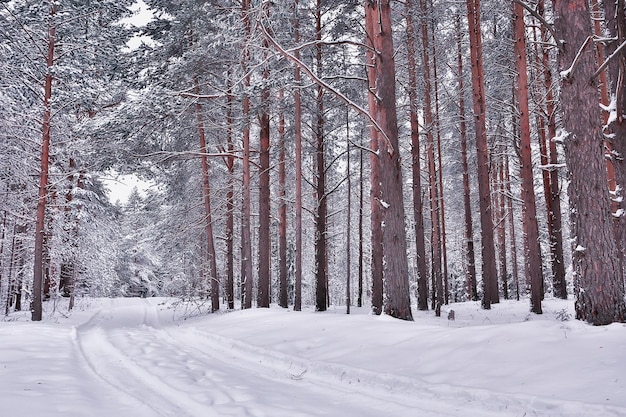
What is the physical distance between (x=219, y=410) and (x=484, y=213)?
13545mm

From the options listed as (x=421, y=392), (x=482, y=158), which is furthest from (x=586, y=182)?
(x=482, y=158)

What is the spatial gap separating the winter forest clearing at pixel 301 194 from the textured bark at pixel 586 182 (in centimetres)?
3

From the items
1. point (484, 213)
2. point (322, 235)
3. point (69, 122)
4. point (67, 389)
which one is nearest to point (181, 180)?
point (69, 122)

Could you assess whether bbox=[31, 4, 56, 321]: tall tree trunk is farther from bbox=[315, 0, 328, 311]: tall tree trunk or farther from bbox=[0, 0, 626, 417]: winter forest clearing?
bbox=[315, 0, 328, 311]: tall tree trunk

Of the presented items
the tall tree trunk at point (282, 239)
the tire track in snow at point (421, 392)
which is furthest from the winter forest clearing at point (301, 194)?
the tall tree trunk at point (282, 239)

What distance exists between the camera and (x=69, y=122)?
19.7 meters

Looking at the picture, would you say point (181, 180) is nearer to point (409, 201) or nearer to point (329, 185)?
point (329, 185)

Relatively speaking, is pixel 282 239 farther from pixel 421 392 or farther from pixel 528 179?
pixel 421 392

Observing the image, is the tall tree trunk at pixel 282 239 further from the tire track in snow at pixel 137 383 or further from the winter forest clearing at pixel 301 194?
the tire track in snow at pixel 137 383

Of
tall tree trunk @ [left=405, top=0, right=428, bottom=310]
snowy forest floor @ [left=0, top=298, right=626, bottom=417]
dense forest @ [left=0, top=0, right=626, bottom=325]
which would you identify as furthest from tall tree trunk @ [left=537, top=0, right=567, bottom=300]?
snowy forest floor @ [left=0, top=298, right=626, bottom=417]

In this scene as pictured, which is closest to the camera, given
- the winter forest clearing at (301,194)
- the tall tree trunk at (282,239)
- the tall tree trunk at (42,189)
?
the winter forest clearing at (301,194)

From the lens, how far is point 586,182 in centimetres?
613

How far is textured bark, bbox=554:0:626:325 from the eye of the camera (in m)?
5.87

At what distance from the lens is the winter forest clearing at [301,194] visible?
17.0ft
